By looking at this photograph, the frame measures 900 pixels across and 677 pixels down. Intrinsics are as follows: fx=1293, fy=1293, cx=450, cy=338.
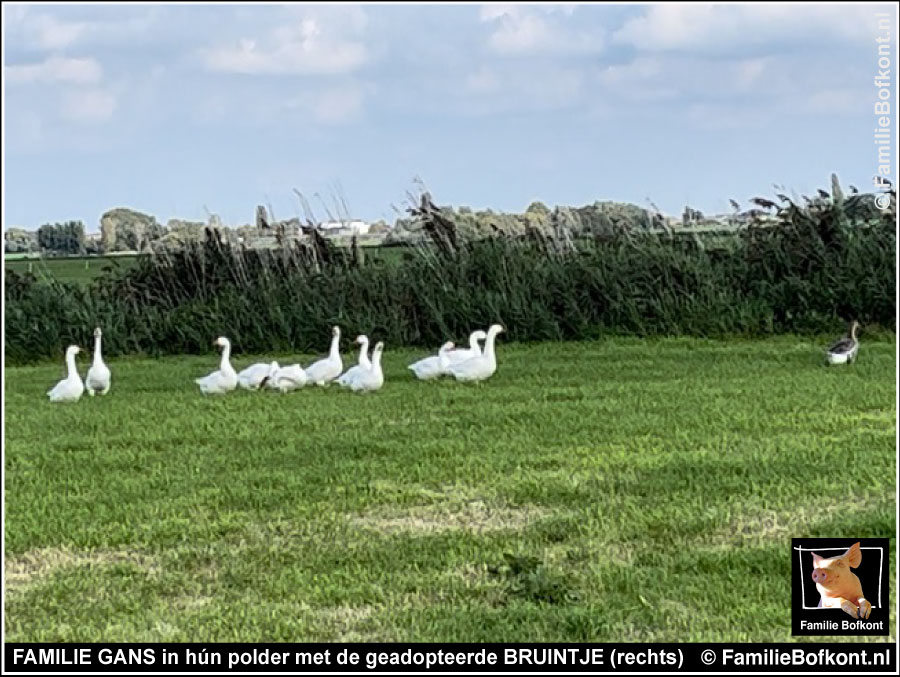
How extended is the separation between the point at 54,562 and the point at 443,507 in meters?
A: 1.71

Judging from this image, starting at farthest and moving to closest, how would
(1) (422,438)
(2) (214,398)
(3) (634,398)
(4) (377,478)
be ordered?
(2) (214,398) < (3) (634,398) < (1) (422,438) < (4) (377,478)

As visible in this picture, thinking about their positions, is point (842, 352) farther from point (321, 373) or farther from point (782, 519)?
point (782, 519)

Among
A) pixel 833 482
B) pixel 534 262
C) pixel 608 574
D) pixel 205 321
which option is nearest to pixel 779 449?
pixel 833 482

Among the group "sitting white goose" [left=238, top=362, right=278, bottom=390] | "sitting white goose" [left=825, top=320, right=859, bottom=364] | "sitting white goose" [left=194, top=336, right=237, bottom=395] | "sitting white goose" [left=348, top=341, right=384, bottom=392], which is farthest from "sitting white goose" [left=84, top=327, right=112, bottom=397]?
"sitting white goose" [left=825, top=320, right=859, bottom=364]

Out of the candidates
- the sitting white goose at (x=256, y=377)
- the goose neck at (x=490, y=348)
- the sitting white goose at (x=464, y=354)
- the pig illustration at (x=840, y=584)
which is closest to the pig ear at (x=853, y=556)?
the pig illustration at (x=840, y=584)

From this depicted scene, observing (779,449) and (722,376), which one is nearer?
(779,449)

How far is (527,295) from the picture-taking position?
13500mm

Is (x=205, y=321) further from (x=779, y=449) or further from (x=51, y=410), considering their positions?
(x=779, y=449)

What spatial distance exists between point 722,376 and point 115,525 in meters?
5.76

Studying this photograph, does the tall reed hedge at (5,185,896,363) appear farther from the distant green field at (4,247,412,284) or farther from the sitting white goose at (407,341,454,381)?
the sitting white goose at (407,341,454,381)

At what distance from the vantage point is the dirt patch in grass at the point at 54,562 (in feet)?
16.4

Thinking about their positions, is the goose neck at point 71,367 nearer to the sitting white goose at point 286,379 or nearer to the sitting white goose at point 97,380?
the sitting white goose at point 97,380

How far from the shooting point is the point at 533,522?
18.2 feet
